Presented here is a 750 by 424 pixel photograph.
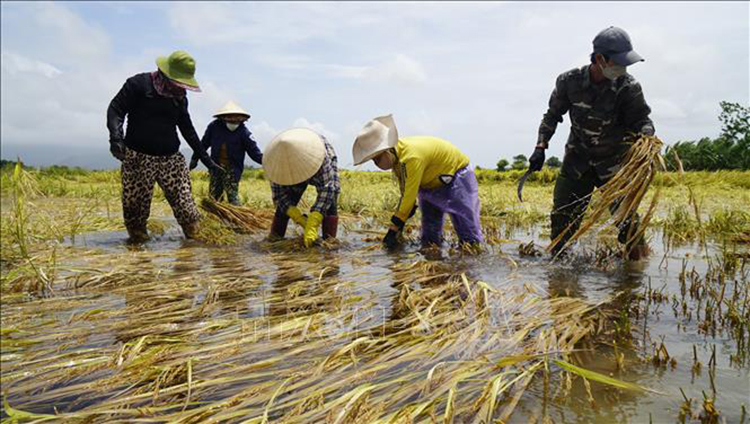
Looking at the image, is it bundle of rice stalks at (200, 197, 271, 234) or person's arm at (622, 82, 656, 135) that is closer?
person's arm at (622, 82, 656, 135)

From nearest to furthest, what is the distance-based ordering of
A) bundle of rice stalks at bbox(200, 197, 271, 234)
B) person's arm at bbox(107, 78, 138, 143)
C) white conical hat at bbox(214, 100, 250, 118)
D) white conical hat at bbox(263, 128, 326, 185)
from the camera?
white conical hat at bbox(263, 128, 326, 185)
person's arm at bbox(107, 78, 138, 143)
bundle of rice stalks at bbox(200, 197, 271, 234)
white conical hat at bbox(214, 100, 250, 118)

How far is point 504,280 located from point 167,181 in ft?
10.8

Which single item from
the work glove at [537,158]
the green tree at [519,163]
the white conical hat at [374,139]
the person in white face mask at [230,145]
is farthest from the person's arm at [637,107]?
the green tree at [519,163]

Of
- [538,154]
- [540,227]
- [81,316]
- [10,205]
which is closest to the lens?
[81,316]

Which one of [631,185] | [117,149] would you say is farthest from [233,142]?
[631,185]

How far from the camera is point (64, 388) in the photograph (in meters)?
2.02

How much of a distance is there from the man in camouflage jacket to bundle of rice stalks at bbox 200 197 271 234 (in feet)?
11.1

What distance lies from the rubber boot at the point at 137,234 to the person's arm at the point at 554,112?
397cm

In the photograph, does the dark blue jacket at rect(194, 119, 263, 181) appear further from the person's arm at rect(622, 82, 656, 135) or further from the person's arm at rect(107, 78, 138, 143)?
the person's arm at rect(622, 82, 656, 135)

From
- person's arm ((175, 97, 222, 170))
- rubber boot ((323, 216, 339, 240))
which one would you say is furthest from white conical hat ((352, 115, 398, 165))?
person's arm ((175, 97, 222, 170))

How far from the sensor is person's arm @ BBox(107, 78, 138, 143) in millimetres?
4867

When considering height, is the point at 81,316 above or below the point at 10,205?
below

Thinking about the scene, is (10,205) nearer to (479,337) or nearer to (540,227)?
(479,337)

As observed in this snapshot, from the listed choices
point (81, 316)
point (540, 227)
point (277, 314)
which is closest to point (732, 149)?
point (540, 227)
